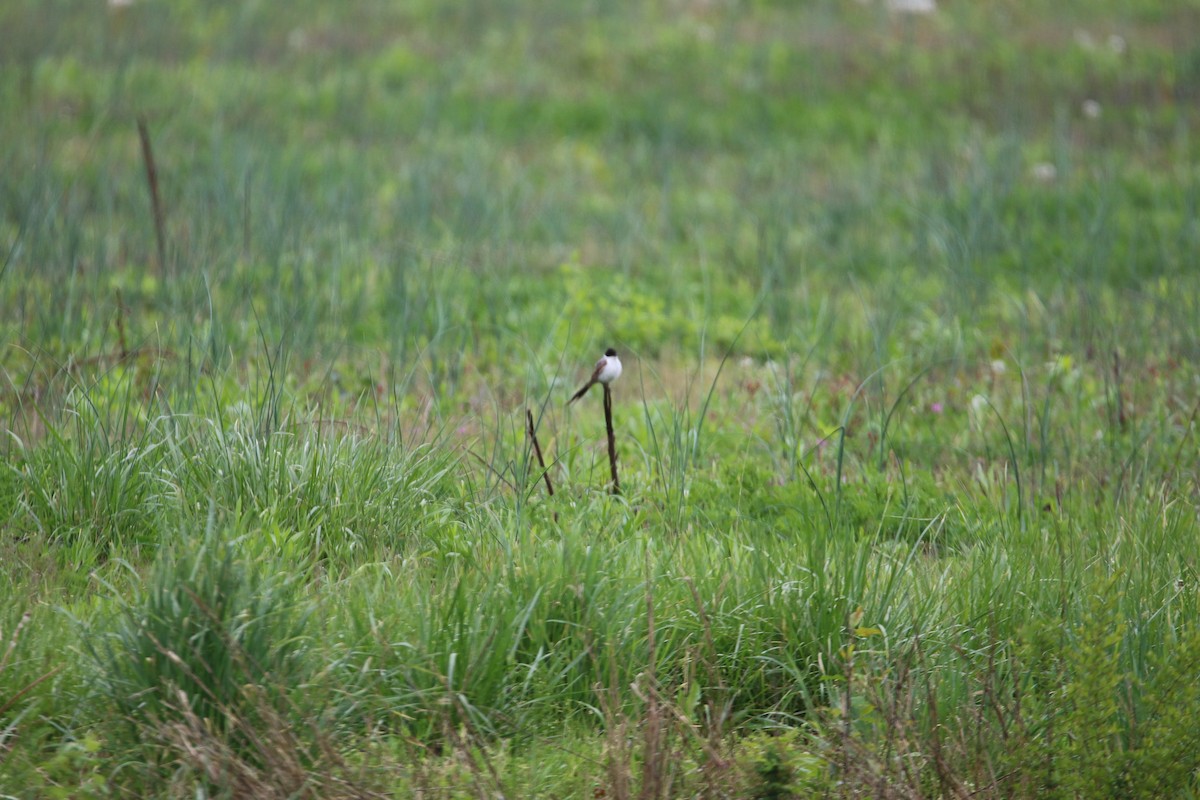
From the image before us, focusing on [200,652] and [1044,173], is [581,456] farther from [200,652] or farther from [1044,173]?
[1044,173]

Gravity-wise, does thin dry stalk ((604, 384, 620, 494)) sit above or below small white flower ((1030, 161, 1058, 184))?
below

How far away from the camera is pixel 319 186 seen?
707cm

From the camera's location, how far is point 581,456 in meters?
3.86

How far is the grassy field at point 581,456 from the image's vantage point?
Result: 240cm

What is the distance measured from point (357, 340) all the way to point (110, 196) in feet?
6.69

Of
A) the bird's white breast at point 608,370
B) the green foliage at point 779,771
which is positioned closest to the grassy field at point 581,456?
the green foliage at point 779,771

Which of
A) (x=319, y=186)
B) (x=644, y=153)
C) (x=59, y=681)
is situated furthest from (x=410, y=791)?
(x=644, y=153)

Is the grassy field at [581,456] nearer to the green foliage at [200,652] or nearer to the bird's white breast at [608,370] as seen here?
the green foliage at [200,652]

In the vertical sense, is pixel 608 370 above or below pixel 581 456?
above

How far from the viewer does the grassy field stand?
2.40 metres

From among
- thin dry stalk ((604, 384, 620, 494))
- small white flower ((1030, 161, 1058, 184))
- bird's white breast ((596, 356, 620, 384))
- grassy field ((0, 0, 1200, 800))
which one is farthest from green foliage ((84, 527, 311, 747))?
Result: small white flower ((1030, 161, 1058, 184))

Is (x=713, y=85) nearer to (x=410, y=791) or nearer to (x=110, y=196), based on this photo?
(x=110, y=196)

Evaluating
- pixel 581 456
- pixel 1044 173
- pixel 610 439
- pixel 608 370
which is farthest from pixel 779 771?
pixel 1044 173

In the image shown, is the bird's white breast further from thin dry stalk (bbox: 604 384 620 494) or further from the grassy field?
the grassy field
